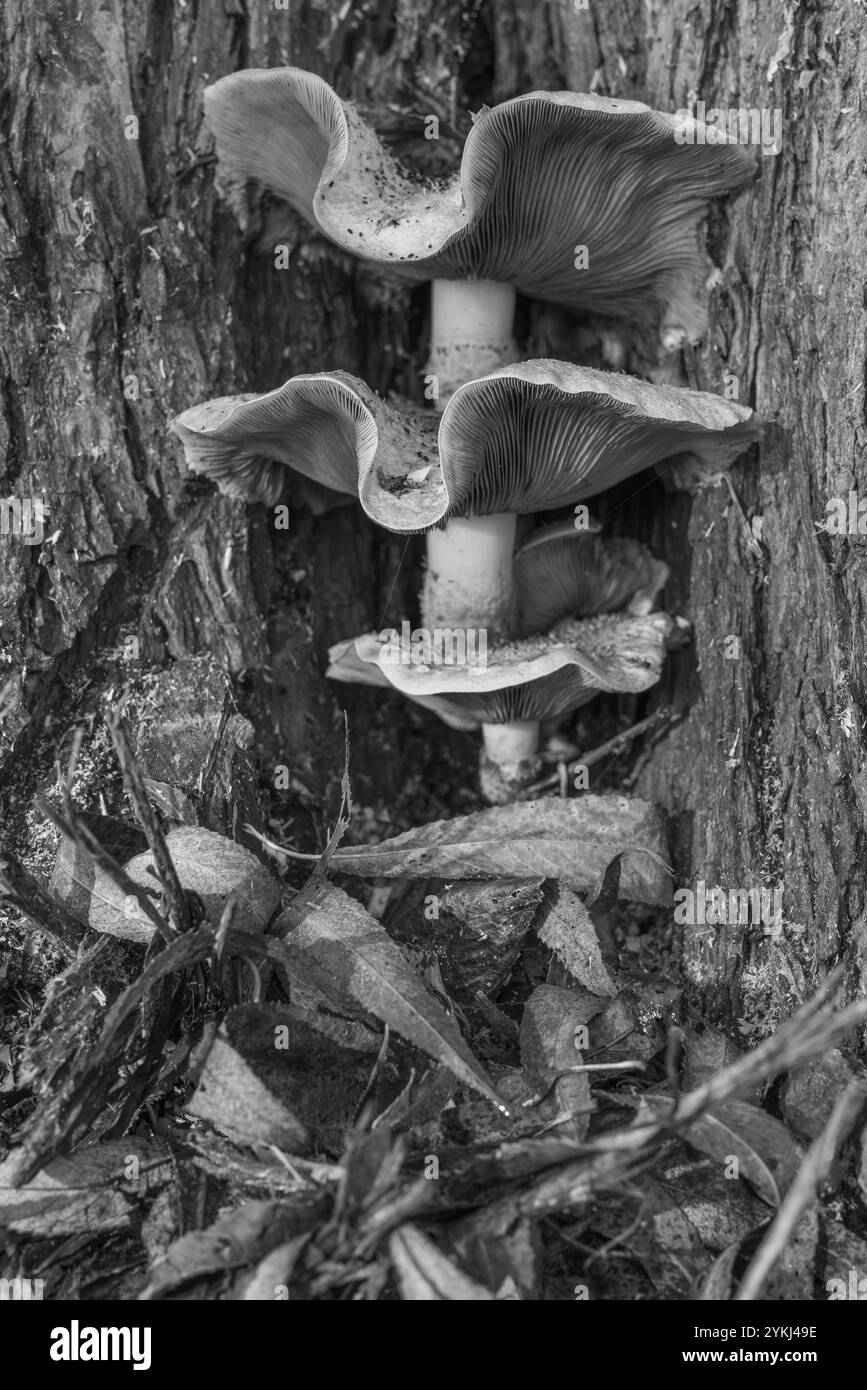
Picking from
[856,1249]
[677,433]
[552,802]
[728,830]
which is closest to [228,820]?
[552,802]

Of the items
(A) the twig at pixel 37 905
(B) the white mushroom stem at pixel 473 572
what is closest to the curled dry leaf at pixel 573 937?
(B) the white mushroom stem at pixel 473 572

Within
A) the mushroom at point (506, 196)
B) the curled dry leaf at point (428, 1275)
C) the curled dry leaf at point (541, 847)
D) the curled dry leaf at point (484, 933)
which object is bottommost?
the curled dry leaf at point (428, 1275)

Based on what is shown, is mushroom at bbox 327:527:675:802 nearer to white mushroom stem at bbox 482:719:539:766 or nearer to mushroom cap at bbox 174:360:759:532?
white mushroom stem at bbox 482:719:539:766

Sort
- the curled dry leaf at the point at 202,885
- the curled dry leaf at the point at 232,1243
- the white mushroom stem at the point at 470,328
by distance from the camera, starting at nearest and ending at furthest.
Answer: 1. the curled dry leaf at the point at 232,1243
2. the curled dry leaf at the point at 202,885
3. the white mushroom stem at the point at 470,328

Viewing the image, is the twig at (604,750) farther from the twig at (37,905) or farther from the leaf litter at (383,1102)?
the twig at (37,905)

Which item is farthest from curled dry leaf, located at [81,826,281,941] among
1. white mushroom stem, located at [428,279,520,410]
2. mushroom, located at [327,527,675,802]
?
white mushroom stem, located at [428,279,520,410]

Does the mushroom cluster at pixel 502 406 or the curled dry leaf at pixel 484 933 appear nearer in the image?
the mushroom cluster at pixel 502 406

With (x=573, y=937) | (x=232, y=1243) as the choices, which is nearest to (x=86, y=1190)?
(x=232, y=1243)
